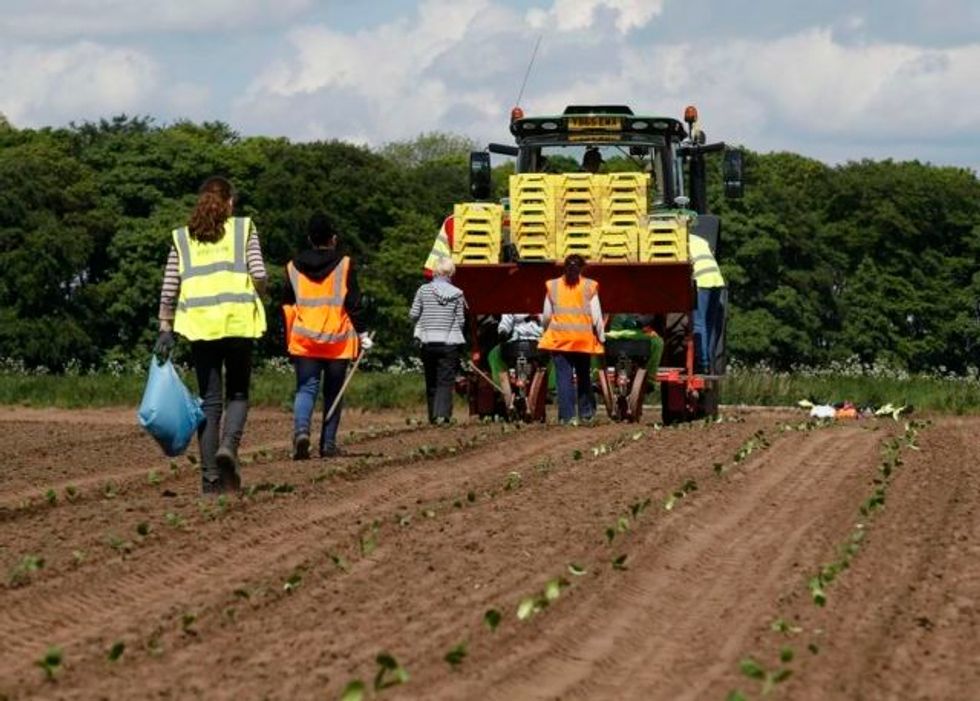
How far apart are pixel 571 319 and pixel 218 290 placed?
26.2 feet

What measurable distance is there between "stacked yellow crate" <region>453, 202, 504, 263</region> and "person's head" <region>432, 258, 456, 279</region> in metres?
0.30

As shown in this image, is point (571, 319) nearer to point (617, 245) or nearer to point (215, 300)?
point (617, 245)

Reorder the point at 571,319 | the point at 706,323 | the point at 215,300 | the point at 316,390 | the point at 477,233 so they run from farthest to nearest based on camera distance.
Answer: the point at 706,323 < the point at 477,233 < the point at 571,319 < the point at 316,390 < the point at 215,300

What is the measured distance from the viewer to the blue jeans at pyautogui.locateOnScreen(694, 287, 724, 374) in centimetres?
2434

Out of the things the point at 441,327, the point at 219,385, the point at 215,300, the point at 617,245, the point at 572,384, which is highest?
the point at 617,245

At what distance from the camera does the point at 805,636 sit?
887 cm

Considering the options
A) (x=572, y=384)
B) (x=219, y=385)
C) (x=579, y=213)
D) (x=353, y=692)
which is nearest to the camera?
(x=353, y=692)

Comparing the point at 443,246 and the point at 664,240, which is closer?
the point at 664,240

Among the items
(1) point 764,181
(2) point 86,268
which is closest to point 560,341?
(2) point 86,268

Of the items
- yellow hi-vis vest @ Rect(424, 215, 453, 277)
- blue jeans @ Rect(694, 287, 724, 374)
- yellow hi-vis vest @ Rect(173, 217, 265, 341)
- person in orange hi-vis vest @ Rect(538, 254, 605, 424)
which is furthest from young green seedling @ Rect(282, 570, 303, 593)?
blue jeans @ Rect(694, 287, 724, 374)

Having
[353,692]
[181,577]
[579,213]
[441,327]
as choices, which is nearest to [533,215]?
[579,213]

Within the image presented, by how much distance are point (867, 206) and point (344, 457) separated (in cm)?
8105

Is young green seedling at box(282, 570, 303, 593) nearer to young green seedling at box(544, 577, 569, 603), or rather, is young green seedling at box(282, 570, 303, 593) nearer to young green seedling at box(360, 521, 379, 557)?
young green seedling at box(360, 521, 379, 557)

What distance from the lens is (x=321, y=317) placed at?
57.7ft
